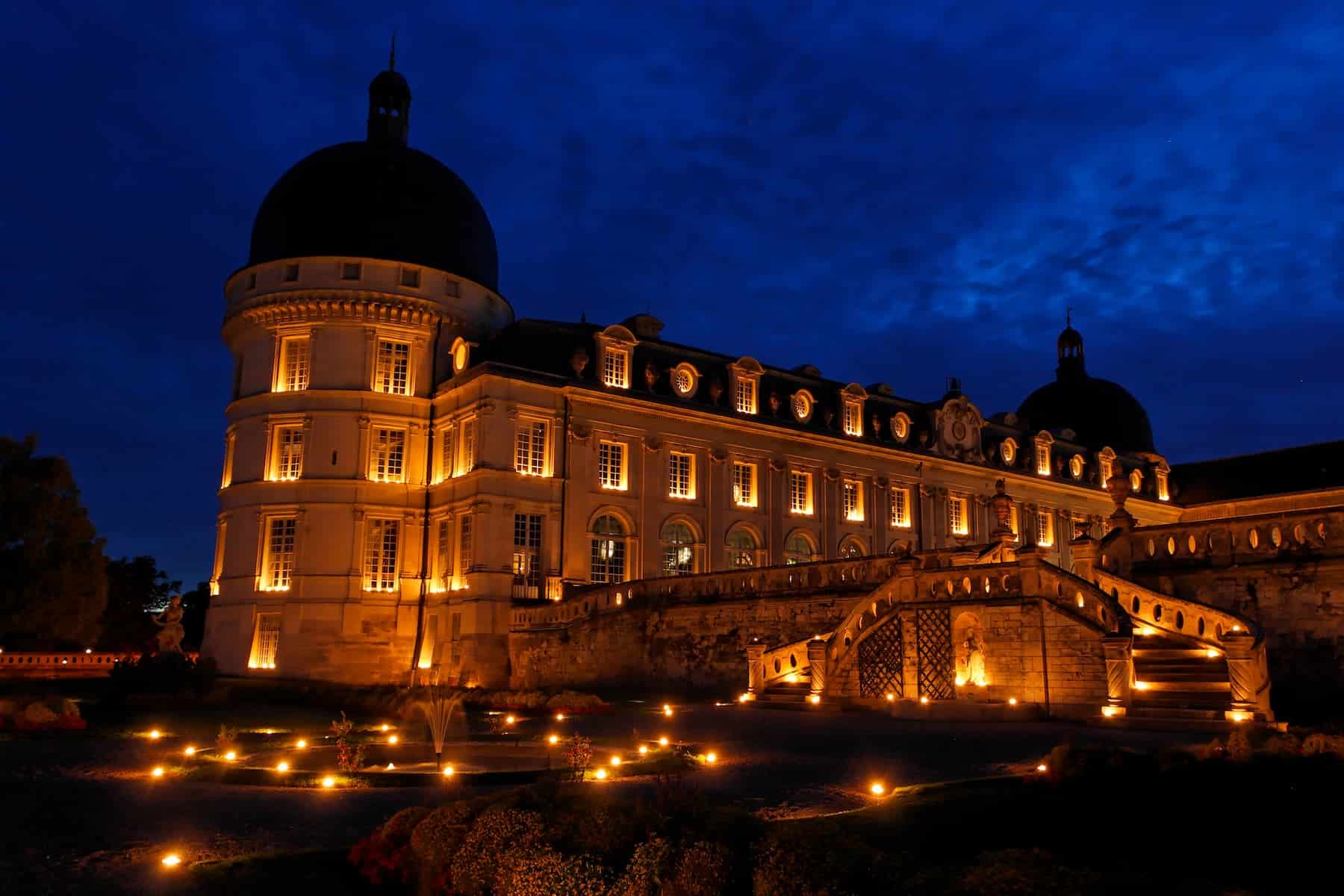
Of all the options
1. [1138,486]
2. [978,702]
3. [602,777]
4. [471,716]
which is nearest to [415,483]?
[471,716]

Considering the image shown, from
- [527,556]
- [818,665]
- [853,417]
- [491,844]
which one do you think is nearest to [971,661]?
[818,665]

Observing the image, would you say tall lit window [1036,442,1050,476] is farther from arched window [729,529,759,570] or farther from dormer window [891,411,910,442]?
arched window [729,529,759,570]

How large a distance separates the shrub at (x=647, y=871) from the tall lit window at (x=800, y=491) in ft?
142

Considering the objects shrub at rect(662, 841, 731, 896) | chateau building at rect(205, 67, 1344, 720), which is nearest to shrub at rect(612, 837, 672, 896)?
shrub at rect(662, 841, 731, 896)

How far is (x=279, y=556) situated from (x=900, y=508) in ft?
99.8

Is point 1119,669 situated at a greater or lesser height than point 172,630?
lesser

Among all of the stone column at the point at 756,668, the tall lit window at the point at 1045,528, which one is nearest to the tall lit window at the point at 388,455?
the stone column at the point at 756,668

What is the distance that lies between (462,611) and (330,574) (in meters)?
6.14

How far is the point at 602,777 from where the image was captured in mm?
13570

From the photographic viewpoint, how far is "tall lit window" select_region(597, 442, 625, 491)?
43.5 m

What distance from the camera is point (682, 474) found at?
1833 inches

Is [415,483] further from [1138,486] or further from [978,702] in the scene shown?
[1138,486]

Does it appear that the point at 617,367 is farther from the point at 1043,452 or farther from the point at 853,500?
the point at 1043,452

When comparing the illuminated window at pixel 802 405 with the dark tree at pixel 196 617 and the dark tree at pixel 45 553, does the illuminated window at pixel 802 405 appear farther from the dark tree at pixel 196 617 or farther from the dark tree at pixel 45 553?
the dark tree at pixel 196 617
